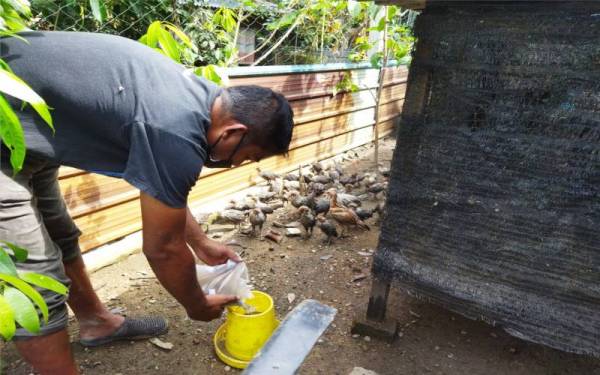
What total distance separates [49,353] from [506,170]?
2.17m

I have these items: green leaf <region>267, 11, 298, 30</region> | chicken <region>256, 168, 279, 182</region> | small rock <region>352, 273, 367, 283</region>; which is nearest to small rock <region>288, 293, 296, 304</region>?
small rock <region>352, 273, 367, 283</region>

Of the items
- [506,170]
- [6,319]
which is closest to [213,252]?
[6,319]

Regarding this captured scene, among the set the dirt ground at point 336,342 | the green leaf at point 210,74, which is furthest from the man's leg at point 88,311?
the green leaf at point 210,74

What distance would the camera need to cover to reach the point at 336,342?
2.53 meters

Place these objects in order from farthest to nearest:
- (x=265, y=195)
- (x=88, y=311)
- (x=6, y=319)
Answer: (x=265, y=195)
(x=88, y=311)
(x=6, y=319)

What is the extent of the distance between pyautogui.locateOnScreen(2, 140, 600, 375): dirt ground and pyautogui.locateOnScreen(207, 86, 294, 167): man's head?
4.40 ft

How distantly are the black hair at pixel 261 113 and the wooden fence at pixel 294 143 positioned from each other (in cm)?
181

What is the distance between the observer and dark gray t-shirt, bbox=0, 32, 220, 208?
4.61 ft

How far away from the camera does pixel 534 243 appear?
1.98m

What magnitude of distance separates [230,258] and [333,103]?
3988 millimetres

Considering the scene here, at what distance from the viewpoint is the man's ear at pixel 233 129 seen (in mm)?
1546

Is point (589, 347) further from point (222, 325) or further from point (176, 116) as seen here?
point (176, 116)

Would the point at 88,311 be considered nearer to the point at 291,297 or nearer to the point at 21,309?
the point at 291,297

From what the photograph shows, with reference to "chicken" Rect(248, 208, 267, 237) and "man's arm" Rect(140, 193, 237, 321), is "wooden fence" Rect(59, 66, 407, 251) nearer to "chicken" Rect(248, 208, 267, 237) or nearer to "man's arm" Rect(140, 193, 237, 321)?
"chicken" Rect(248, 208, 267, 237)
